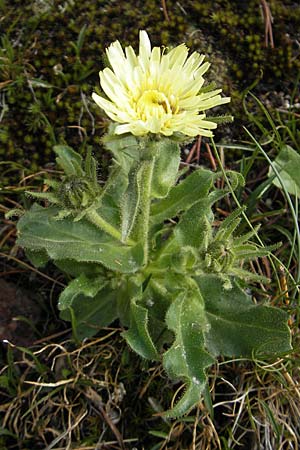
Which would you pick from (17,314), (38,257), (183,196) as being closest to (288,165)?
(183,196)

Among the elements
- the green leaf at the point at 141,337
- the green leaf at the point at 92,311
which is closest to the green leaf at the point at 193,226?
the green leaf at the point at 141,337

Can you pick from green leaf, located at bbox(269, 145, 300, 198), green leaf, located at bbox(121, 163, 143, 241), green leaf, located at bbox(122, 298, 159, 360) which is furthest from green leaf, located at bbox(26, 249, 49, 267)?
green leaf, located at bbox(269, 145, 300, 198)

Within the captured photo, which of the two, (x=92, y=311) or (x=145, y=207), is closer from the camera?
(x=145, y=207)

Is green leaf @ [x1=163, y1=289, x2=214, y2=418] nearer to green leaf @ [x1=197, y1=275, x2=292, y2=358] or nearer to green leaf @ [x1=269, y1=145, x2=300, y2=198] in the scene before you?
green leaf @ [x1=197, y1=275, x2=292, y2=358]

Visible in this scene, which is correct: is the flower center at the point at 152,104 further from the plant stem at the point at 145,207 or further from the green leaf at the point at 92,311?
the green leaf at the point at 92,311

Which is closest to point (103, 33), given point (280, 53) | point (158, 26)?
point (158, 26)

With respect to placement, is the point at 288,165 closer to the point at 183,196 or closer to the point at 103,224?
the point at 183,196
